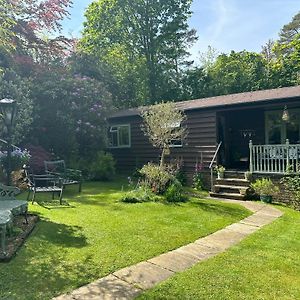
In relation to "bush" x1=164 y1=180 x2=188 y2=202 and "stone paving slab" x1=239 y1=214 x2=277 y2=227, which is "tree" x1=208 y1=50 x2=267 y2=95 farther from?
"stone paving slab" x1=239 y1=214 x2=277 y2=227

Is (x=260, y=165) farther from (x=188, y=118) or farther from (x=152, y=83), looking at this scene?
(x=152, y=83)

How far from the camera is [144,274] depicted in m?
4.05

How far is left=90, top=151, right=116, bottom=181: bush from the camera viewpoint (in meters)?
14.3

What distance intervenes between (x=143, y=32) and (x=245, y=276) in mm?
30197

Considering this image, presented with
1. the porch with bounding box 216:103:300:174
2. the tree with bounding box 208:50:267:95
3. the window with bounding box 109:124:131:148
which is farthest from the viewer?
the tree with bounding box 208:50:267:95

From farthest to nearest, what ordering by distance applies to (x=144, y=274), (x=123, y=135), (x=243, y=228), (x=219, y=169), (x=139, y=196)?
(x=123, y=135)
(x=219, y=169)
(x=139, y=196)
(x=243, y=228)
(x=144, y=274)

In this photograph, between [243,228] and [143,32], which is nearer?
[243,228]

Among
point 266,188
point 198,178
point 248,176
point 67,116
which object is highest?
point 67,116

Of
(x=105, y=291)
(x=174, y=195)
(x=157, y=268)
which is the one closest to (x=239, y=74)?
(x=174, y=195)

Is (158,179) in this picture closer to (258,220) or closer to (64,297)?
(258,220)

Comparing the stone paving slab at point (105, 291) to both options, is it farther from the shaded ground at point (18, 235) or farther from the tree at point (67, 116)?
the tree at point (67, 116)

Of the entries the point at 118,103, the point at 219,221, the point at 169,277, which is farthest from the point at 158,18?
the point at 169,277

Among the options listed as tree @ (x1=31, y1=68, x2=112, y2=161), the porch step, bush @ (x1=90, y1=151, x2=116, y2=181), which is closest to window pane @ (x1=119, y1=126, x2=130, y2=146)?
tree @ (x1=31, y1=68, x2=112, y2=161)

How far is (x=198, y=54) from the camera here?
117 feet
